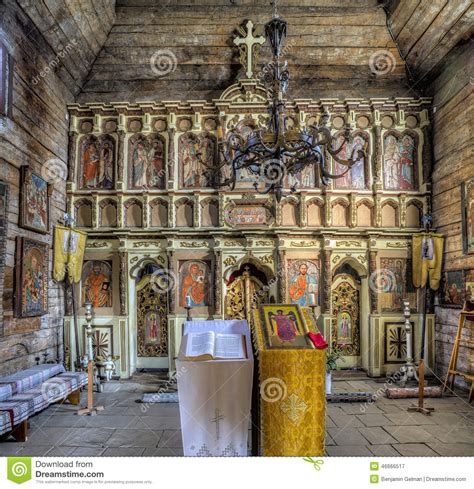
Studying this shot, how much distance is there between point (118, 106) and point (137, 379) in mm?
5274

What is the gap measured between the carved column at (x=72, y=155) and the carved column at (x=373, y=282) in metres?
6.03

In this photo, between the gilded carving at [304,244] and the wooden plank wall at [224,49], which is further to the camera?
the gilded carving at [304,244]

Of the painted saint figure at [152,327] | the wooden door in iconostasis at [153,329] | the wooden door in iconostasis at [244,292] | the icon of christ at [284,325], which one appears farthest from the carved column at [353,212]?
the icon of christ at [284,325]

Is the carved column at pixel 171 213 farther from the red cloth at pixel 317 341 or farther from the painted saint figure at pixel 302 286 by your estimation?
the red cloth at pixel 317 341

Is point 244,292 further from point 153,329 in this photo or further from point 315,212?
point 315,212

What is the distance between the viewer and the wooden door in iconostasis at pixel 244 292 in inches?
328

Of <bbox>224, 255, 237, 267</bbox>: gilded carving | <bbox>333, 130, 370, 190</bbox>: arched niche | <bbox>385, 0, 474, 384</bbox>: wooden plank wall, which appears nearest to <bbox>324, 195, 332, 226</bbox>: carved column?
<bbox>333, 130, 370, 190</bbox>: arched niche

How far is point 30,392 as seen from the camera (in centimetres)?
550

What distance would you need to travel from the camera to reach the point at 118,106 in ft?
27.1

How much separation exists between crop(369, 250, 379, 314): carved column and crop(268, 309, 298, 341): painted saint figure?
4.98 m

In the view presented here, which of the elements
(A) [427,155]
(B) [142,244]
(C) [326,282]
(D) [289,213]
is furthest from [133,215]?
(A) [427,155]

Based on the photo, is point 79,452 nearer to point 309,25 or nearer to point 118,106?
point 118,106
